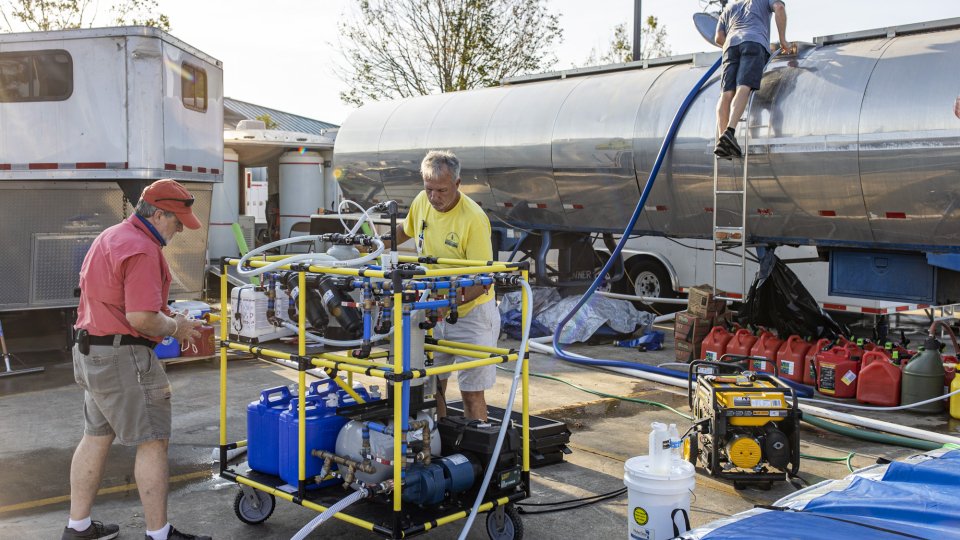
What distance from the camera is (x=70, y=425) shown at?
24.5ft

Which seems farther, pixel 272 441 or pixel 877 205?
pixel 877 205

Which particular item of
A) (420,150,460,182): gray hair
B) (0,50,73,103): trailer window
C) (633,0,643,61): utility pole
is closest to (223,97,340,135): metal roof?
(633,0,643,61): utility pole

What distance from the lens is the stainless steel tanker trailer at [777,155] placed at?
8.45m

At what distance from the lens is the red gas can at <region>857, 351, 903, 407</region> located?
832 centimetres

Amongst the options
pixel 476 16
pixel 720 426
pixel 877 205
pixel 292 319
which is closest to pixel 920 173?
pixel 877 205

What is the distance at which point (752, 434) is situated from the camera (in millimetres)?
5957

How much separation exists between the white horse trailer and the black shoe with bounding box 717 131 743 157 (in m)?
6.16

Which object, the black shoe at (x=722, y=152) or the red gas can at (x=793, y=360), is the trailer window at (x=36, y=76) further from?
the red gas can at (x=793, y=360)

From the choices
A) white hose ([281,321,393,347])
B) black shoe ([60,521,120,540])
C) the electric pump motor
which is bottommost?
black shoe ([60,521,120,540])

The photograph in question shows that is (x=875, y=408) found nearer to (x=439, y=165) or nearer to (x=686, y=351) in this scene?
(x=686, y=351)

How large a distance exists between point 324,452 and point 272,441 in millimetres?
451

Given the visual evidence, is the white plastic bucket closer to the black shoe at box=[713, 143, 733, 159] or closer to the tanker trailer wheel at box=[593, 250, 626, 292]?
the black shoe at box=[713, 143, 733, 159]

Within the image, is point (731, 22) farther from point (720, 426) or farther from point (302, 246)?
point (302, 246)

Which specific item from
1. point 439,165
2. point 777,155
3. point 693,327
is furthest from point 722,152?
point 439,165
